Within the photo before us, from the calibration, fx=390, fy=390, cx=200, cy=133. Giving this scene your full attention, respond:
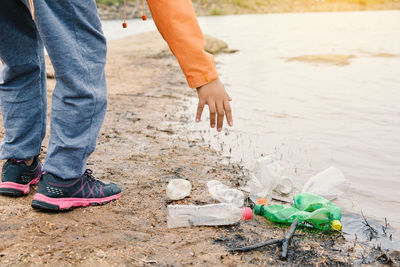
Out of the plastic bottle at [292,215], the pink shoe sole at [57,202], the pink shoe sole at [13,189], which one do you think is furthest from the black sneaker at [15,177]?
the plastic bottle at [292,215]

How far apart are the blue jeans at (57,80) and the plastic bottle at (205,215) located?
1.97 feet

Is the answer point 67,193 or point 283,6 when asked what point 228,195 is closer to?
point 67,193

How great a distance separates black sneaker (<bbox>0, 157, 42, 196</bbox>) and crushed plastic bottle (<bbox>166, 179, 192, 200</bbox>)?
0.83 meters

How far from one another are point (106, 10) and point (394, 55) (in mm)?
37411

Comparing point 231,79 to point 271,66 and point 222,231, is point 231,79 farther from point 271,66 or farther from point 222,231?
point 222,231

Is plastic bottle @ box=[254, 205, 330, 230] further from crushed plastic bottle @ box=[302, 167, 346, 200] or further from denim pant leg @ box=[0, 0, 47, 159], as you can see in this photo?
denim pant leg @ box=[0, 0, 47, 159]

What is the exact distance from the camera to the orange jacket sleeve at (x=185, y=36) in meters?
1.82

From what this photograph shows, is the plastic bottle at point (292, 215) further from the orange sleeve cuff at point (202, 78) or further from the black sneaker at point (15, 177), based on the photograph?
the black sneaker at point (15, 177)

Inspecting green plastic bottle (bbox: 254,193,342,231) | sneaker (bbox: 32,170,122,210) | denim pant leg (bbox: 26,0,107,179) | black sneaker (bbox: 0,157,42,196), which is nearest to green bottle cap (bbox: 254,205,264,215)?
green plastic bottle (bbox: 254,193,342,231)

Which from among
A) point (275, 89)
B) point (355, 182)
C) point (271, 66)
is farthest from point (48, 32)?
point (271, 66)

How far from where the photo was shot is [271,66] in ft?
35.0

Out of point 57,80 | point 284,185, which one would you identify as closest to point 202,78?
point 57,80

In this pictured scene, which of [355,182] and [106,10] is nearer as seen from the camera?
[355,182]

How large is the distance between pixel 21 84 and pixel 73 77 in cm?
60
